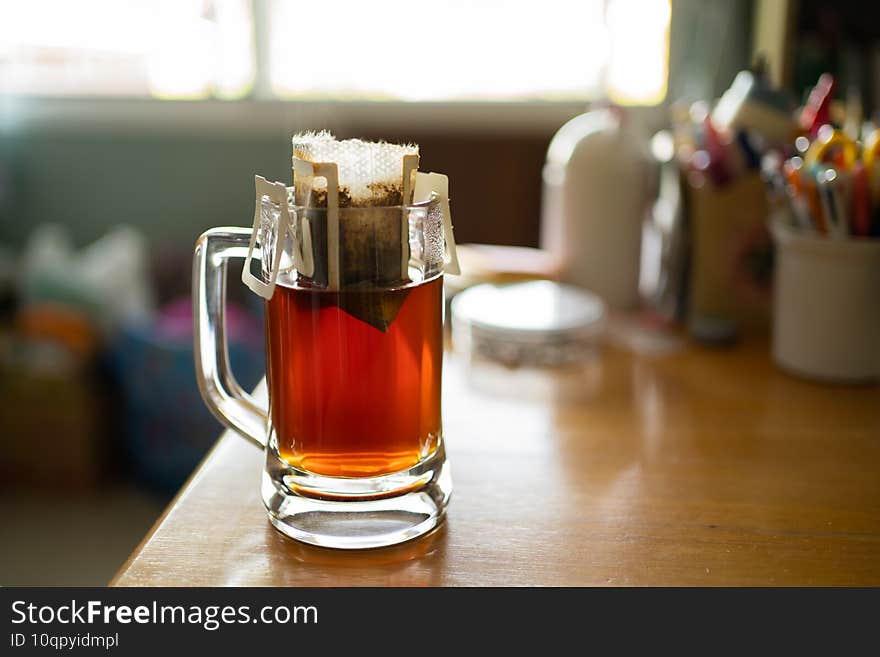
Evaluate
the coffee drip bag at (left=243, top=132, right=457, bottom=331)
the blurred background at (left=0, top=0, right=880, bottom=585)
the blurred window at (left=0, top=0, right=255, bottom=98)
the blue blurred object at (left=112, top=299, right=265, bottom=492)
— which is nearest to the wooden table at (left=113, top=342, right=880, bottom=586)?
the coffee drip bag at (left=243, top=132, right=457, bottom=331)

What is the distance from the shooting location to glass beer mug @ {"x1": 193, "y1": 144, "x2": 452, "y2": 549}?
528mm

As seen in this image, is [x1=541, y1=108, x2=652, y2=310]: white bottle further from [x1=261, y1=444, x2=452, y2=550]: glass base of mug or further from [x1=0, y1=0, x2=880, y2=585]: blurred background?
[x1=0, y1=0, x2=880, y2=585]: blurred background

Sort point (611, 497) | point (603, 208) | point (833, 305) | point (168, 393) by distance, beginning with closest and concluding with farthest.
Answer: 1. point (611, 497)
2. point (833, 305)
3. point (603, 208)
4. point (168, 393)

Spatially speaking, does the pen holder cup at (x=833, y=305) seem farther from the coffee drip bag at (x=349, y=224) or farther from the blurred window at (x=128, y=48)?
the blurred window at (x=128, y=48)

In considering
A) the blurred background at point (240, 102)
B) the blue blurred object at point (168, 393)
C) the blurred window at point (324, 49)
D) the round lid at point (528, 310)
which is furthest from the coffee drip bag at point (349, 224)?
the blurred window at point (324, 49)

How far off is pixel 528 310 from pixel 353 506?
0.47 meters

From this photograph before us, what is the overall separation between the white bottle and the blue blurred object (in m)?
0.89

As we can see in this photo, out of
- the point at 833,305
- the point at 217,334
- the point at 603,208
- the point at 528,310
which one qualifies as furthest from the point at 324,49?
the point at 217,334

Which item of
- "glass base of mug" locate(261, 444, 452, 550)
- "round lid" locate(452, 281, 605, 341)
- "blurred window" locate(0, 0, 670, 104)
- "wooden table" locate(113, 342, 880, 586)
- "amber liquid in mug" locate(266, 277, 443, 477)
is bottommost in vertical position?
"wooden table" locate(113, 342, 880, 586)

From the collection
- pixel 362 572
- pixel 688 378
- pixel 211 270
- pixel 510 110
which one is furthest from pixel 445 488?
pixel 510 110

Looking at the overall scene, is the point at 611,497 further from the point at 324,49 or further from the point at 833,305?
the point at 324,49

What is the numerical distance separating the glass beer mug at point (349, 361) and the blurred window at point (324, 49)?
2021 millimetres

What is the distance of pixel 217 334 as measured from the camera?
61 cm
